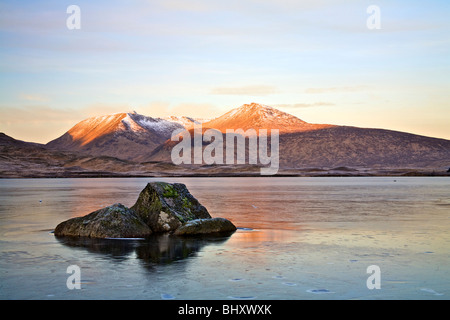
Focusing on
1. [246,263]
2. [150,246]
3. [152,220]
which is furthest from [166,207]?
[246,263]

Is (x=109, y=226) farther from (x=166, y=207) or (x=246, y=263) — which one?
(x=246, y=263)

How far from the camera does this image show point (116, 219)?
670 inches

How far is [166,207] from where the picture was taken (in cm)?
1870

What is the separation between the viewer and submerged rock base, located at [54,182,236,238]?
1691cm

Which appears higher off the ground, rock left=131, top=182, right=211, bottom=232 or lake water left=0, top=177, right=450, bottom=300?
rock left=131, top=182, right=211, bottom=232

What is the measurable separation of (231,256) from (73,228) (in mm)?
6760

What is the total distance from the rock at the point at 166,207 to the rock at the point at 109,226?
78 cm

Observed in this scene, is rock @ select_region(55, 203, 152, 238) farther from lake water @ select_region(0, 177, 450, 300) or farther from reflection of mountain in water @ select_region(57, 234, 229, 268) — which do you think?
lake water @ select_region(0, 177, 450, 300)

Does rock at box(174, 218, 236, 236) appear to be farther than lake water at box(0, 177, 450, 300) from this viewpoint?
Yes

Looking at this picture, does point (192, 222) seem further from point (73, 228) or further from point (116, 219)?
point (73, 228)

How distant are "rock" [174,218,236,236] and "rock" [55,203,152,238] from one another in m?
1.23

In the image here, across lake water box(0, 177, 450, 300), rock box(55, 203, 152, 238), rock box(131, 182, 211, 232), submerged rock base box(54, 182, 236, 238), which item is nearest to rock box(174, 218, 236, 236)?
submerged rock base box(54, 182, 236, 238)

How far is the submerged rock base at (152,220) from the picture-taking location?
16906mm
